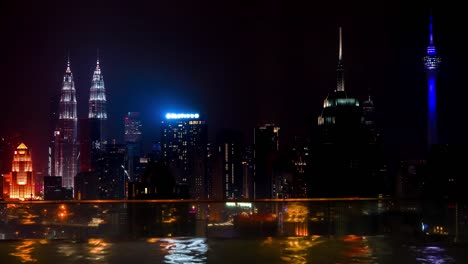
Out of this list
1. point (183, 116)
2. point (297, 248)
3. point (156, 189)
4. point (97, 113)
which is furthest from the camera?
point (97, 113)

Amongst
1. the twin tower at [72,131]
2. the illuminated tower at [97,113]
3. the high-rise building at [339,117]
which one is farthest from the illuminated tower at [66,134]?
the high-rise building at [339,117]

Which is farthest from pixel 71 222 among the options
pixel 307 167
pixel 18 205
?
pixel 307 167

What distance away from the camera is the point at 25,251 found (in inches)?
226

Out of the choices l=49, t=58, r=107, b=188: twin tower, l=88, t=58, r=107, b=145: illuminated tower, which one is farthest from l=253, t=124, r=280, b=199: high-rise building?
l=88, t=58, r=107, b=145: illuminated tower

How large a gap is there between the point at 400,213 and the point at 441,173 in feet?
64.6

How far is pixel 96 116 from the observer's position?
59.2 metres

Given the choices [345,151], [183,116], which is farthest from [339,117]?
[183,116]

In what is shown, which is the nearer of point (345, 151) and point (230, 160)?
point (230, 160)

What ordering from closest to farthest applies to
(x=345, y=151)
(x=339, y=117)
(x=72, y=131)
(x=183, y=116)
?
(x=345, y=151) < (x=339, y=117) < (x=183, y=116) < (x=72, y=131)

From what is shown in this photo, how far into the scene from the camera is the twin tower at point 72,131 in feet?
178

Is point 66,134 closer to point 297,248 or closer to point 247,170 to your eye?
point 247,170

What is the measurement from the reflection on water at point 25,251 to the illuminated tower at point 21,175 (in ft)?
112

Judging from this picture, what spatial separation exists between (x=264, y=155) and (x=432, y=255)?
33.2 metres

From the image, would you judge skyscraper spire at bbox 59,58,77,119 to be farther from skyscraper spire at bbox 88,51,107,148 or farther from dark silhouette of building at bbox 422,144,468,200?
dark silhouette of building at bbox 422,144,468,200
